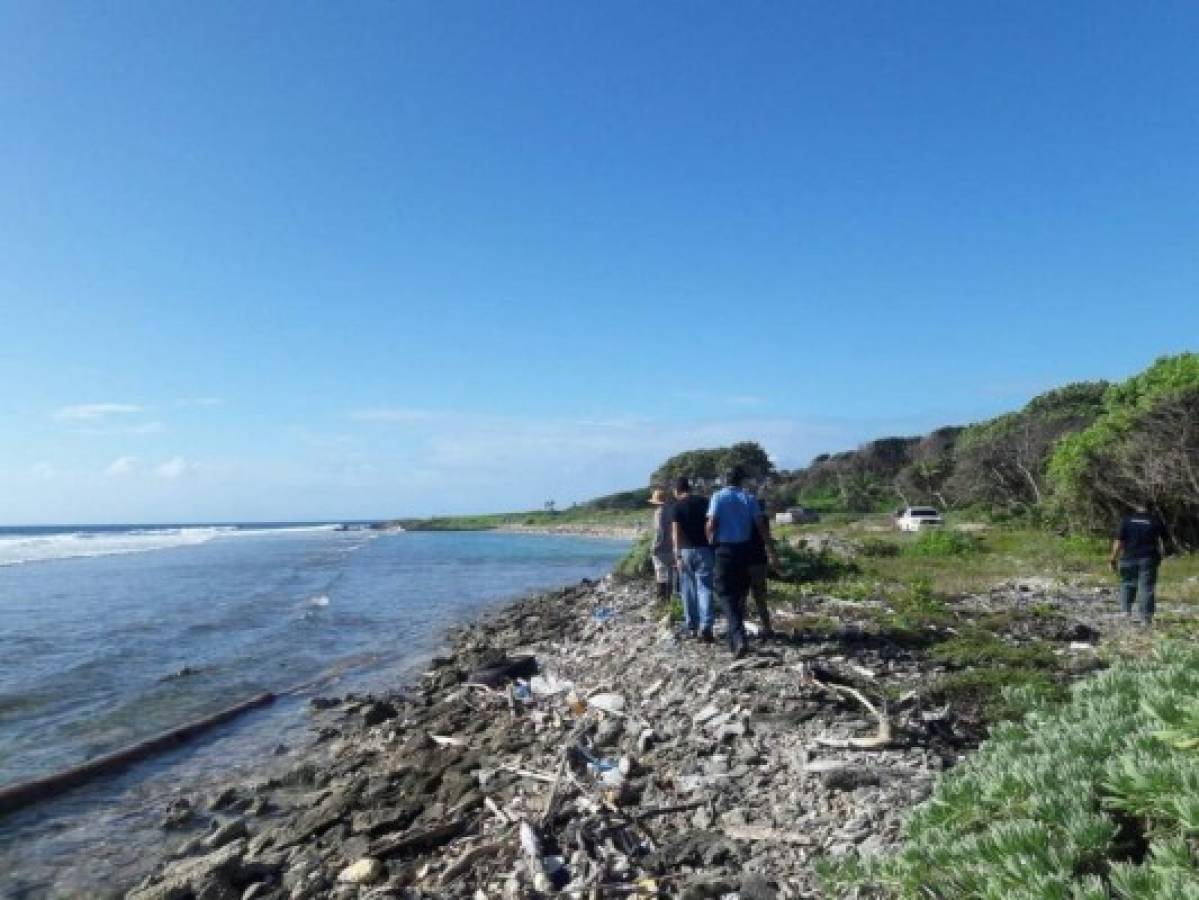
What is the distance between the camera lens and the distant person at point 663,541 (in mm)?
14250

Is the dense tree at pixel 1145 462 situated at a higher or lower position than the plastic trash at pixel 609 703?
higher

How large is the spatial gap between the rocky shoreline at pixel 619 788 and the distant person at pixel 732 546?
1.98 ft

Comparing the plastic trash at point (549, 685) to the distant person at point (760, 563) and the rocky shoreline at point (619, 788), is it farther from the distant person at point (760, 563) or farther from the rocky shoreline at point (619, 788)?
the distant person at point (760, 563)

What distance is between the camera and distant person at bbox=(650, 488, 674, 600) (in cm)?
1425

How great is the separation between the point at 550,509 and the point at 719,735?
146 metres

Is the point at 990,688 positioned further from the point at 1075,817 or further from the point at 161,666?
the point at 161,666

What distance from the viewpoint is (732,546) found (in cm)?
1078

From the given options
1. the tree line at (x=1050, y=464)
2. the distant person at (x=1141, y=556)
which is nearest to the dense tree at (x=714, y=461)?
the tree line at (x=1050, y=464)

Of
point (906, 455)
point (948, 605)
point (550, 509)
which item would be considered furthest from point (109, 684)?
point (550, 509)

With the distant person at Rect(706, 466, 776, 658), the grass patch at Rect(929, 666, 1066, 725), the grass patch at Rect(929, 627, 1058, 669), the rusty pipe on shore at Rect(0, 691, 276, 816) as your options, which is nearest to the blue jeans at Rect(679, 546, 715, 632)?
the distant person at Rect(706, 466, 776, 658)

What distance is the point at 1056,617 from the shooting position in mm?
14273

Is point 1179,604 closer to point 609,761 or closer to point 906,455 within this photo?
point 609,761

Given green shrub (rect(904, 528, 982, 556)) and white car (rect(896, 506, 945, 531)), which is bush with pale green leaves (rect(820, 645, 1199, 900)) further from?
white car (rect(896, 506, 945, 531))

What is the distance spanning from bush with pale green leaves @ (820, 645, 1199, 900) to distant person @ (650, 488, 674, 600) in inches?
359
